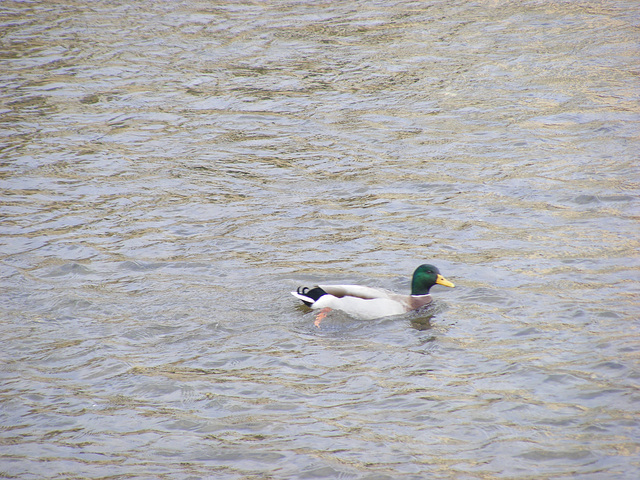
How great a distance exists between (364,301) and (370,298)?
0.08m

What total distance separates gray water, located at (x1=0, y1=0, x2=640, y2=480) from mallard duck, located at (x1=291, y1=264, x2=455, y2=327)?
14 centimetres

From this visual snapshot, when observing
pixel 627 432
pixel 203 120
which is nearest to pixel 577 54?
pixel 203 120

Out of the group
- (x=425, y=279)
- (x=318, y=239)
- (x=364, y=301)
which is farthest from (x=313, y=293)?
(x=318, y=239)

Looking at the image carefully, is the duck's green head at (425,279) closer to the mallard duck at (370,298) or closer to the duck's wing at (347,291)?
the mallard duck at (370,298)

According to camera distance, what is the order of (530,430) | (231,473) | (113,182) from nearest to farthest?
1. (231,473)
2. (530,430)
3. (113,182)

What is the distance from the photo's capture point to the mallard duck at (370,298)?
8609 millimetres

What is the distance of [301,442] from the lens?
21.3ft

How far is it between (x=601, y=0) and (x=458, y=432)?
1561 centimetres

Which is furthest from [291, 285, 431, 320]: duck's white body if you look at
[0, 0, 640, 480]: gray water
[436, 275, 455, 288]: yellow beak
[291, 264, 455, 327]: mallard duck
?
[436, 275, 455, 288]: yellow beak

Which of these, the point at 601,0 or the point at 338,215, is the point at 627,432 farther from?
the point at 601,0

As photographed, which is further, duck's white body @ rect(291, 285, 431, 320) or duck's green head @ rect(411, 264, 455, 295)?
duck's green head @ rect(411, 264, 455, 295)

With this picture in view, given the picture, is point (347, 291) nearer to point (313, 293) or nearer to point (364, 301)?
point (364, 301)

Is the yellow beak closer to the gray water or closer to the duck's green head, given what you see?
the duck's green head

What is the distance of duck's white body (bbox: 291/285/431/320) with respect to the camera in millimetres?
8609
